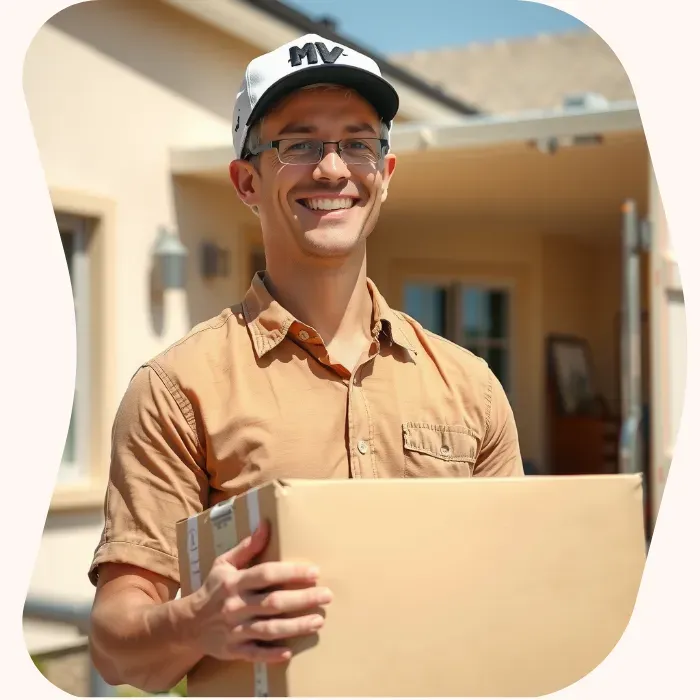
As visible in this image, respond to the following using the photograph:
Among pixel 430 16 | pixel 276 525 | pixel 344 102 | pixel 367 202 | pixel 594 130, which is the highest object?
pixel 594 130

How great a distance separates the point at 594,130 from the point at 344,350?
381 centimetres

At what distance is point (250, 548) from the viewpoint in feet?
4.25

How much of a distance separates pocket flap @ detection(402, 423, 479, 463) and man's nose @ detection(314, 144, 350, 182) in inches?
14.2

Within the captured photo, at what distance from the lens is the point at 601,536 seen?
1439mm

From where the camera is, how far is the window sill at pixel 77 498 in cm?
473

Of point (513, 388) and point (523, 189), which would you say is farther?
point (513, 388)

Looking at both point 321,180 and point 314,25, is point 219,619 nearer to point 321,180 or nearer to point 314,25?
point 321,180

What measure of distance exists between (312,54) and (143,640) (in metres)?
0.81

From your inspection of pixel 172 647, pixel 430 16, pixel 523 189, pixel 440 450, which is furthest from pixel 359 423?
pixel 523 189

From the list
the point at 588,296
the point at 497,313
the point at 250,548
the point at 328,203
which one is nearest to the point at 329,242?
the point at 328,203

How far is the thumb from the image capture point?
4.24 ft

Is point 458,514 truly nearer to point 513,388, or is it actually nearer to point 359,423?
point 359,423

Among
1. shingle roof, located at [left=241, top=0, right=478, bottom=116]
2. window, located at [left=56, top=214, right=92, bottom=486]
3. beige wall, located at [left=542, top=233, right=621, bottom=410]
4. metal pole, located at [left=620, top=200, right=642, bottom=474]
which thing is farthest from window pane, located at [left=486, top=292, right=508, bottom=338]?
window, located at [left=56, top=214, right=92, bottom=486]

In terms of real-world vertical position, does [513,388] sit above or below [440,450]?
above
